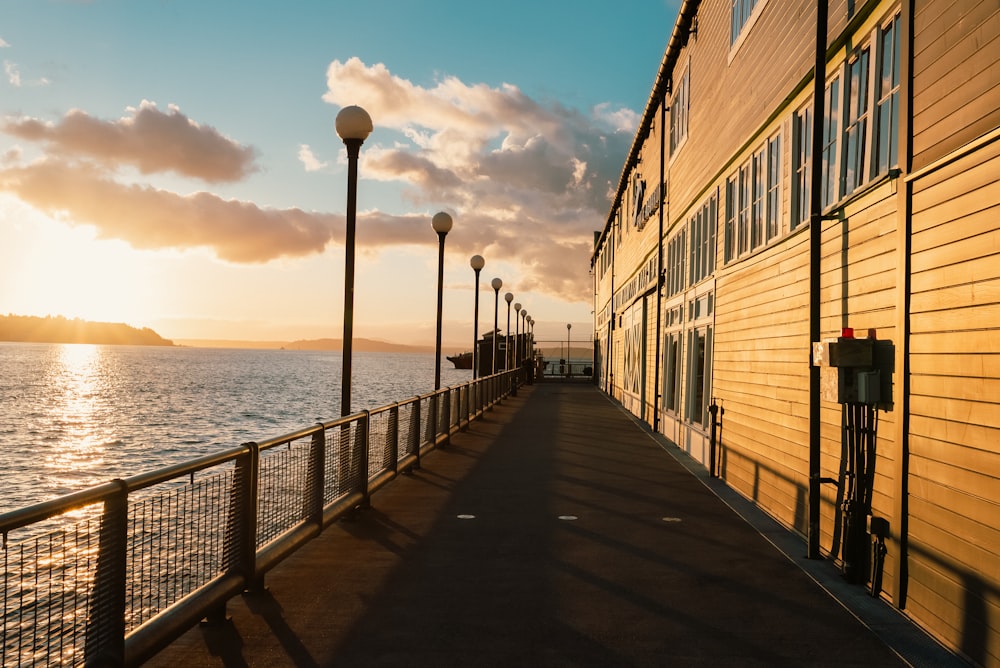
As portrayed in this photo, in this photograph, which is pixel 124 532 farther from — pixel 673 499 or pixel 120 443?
pixel 120 443

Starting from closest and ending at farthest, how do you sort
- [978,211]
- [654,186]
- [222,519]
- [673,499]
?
[978,211] < [222,519] < [673,499] < [654,186]

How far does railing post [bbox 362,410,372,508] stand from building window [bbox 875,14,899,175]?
5830 millimetres

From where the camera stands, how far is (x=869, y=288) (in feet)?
22.1

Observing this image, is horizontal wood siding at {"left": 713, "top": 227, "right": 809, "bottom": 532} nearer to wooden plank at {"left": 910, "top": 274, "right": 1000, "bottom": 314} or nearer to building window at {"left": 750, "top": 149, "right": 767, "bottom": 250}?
building window at {"left": 750, "top": 149, "right": 767, "bottom": 250}

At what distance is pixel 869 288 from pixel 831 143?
2130 millimetres

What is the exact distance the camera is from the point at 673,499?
35.2ft

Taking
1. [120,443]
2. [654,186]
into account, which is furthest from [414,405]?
[120,443]

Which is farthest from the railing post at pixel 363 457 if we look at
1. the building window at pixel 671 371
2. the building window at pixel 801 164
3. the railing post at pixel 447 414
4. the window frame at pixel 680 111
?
the window frame at pixel 680 111

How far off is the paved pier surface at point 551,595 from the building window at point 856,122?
3.40 m

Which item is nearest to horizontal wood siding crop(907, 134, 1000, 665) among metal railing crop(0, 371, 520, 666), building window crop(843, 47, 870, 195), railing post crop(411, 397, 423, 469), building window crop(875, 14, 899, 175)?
building window crop(875, 14, 899, 175)

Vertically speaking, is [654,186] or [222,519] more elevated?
[654,186]

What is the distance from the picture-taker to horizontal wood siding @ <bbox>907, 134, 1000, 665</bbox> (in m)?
4.82

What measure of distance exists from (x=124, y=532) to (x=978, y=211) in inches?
200

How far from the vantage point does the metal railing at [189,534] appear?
420cm
